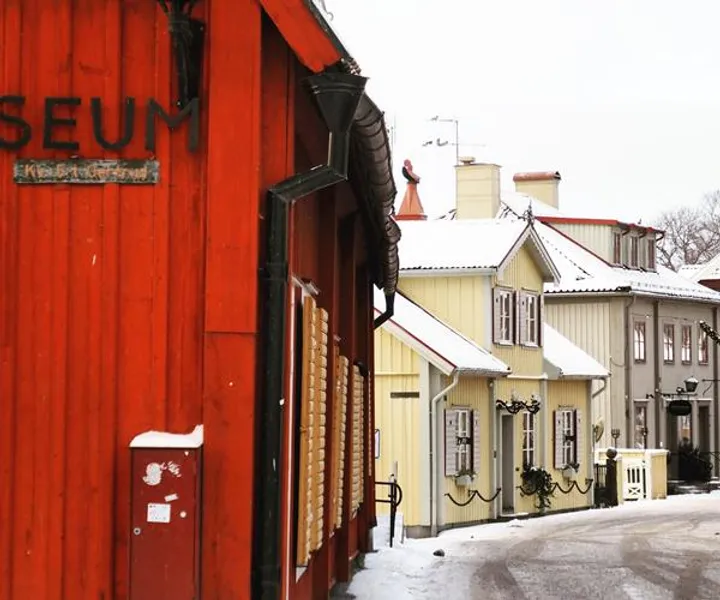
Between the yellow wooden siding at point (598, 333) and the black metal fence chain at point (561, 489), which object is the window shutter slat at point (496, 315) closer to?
the black metal fence chain at point (561, 489)

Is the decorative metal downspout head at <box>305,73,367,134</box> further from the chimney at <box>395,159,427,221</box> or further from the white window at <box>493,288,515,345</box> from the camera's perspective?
the chimney at <box>395,159,427,221</box>

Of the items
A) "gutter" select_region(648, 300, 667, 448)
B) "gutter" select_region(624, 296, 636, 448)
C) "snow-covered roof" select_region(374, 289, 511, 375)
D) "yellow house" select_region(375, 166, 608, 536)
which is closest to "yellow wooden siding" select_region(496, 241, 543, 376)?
"yellow house" select_region(375, 166, 608, 536)

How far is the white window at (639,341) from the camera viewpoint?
42500mm

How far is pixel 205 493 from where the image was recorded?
7.53m

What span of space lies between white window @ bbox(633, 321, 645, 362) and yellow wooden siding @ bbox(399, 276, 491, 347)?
42.9 ft

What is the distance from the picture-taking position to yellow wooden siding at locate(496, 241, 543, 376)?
102ft

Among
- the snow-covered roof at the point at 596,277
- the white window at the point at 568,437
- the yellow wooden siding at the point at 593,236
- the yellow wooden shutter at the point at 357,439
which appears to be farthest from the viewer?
the yellow wooden siding at the point at 593,236

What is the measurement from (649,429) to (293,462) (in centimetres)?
3529

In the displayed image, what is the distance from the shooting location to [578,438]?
115ft

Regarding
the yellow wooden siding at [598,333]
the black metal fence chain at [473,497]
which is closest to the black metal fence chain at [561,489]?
the black metal fence chain at [473,497]

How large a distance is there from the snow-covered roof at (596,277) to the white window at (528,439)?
916 cm

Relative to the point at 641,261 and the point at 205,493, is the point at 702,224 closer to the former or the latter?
the point at 641,261

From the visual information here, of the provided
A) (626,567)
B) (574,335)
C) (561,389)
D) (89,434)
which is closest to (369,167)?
(89,434)

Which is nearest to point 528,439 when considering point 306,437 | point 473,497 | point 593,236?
point 473,497
